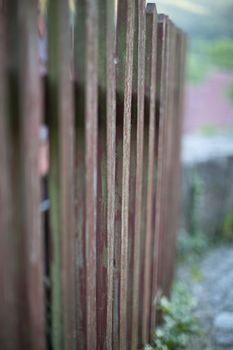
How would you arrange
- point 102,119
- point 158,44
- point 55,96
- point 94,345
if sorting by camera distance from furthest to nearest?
point 158,44 < point 94,345 < point 102,119 < point 55,96

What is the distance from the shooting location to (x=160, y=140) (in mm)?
2607

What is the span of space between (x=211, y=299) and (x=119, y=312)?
1.80 meters

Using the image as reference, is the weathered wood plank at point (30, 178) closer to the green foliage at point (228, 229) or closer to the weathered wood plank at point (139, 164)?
the weathered wood plank at point (139, 164)

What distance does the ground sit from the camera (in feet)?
9.57

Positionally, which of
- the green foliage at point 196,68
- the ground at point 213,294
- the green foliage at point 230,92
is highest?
the green foliage at point 196,68

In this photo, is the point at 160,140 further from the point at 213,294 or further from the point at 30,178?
the point at 213,294

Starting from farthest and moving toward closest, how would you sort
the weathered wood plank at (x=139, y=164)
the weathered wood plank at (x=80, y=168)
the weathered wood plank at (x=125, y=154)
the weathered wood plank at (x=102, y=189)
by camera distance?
the weathered wood plank at (x=139, y=164), the weathered wood plank at (x=125, y=154), the weathered wood plank at (x=102, y=189), the weathered wood plank at (x=80, y=168)

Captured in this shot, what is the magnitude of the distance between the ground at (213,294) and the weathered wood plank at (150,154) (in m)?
0.61

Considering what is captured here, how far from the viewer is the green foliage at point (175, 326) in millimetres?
2659

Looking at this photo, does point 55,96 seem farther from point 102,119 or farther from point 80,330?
point 80,330

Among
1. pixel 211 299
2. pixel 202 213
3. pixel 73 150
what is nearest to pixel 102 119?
pixel 73 150

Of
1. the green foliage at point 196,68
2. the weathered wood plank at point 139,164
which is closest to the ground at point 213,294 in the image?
the weathered wood plank at point 139,164

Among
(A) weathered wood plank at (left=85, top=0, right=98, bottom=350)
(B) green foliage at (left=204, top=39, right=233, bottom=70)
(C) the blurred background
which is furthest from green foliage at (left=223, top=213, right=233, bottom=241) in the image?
(A) weathered wood plank at (left=85, top=0, right=98, bottom=350)

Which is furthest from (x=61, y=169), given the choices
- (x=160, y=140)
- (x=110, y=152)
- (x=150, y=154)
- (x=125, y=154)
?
(x=160, y=140)
